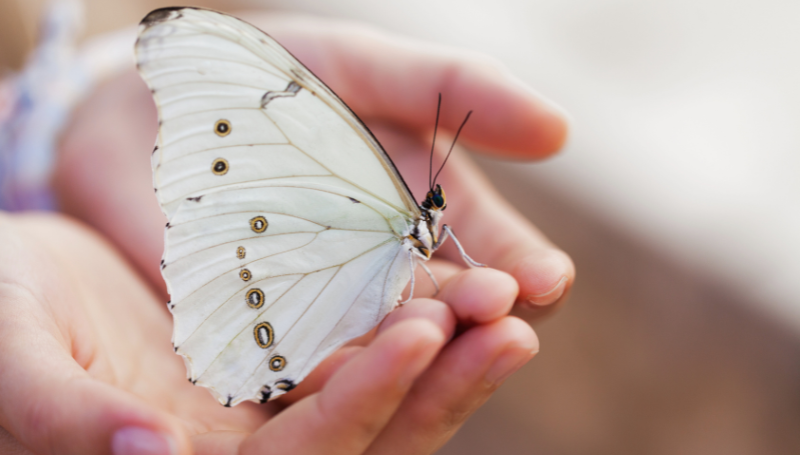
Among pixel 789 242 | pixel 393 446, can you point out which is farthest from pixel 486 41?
pixel 393 446

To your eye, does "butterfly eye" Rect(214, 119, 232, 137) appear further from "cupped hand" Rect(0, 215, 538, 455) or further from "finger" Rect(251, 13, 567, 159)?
"finger" Rect(251, 13, 567, 159)

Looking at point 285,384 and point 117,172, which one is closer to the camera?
point 285,384

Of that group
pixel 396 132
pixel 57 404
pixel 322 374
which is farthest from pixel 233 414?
pixel 396 132

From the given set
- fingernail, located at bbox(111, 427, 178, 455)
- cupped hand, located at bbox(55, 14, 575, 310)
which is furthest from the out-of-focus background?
fingernail, located at bbox(111, 427, 178, 455)

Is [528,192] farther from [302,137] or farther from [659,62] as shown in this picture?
[302,137]

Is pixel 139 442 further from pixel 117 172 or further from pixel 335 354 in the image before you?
pixel 117 172

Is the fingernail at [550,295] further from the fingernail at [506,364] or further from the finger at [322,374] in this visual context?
the finger at [322,374]
